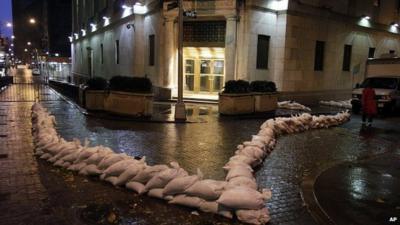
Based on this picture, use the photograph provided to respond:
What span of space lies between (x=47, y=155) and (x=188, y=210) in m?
3.95

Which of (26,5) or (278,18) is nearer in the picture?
(278,18)

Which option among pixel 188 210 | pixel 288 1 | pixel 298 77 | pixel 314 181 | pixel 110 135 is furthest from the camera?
pixel 298 77

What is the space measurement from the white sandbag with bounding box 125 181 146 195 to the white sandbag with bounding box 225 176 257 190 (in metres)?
1.40

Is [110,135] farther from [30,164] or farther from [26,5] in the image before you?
[26,5]

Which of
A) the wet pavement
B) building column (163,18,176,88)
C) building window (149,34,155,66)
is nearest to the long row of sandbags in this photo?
the wet pavement

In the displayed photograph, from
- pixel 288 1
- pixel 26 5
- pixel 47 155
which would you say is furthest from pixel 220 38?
pixel 26 5

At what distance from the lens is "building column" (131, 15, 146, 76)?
81.9ft

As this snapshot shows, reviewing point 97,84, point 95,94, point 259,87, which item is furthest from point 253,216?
point 259,87

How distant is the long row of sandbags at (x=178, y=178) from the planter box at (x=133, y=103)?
555 cm

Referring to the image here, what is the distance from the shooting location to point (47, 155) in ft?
26.8

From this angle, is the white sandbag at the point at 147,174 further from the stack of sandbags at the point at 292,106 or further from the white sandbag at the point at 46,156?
the stack of sandbags at the point at 292,106

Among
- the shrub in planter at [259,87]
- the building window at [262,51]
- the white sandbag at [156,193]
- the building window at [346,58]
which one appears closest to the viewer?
the white sandbag at [156,193]

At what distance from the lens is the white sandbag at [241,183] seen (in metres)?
5.80

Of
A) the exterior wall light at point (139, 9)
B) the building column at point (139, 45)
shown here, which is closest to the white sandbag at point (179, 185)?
the building column at point (139, 45)
